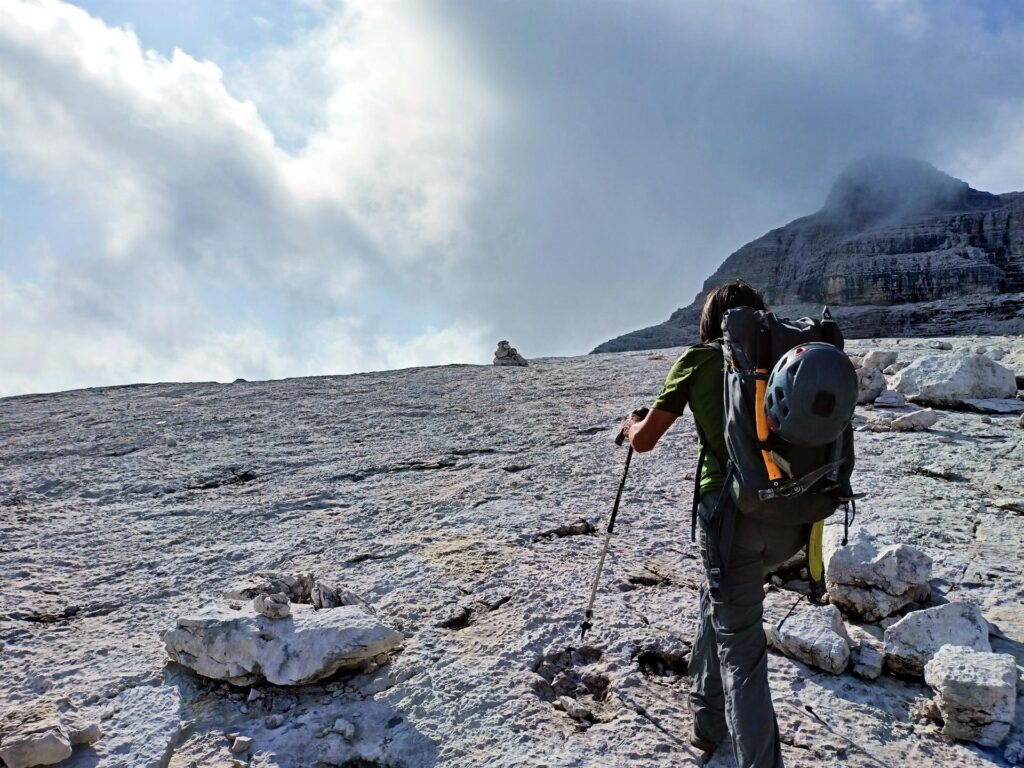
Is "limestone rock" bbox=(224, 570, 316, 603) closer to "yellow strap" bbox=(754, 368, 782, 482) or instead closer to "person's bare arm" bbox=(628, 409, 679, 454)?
"person's bare arm" bbox=(628, 409, 679, 454)

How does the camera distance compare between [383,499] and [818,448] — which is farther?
[383,499]

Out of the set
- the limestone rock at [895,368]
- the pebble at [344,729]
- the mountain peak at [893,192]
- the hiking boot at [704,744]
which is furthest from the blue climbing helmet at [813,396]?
the mountain peak at [893,192]

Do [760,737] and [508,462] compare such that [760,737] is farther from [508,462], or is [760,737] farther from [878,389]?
[878,389]

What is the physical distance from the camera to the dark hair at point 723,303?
3.76 metres

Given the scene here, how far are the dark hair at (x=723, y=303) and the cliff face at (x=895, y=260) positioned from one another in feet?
179

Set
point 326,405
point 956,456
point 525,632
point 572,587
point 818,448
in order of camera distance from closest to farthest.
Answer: point 818,448
point 525,632
point 572,587
point 956,456
point 326,405

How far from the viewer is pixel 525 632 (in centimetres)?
470

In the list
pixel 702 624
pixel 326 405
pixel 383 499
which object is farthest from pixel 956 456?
pixel 326 405

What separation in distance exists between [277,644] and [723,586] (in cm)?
256

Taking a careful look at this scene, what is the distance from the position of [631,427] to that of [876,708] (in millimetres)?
2027

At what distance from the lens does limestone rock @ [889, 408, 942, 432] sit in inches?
345

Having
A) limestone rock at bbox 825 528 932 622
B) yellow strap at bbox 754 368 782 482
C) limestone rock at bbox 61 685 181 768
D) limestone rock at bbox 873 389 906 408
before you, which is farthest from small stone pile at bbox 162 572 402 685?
limestone rock at bbox 873 389 906 408

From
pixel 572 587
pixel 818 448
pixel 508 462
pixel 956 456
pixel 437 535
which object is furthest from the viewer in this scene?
pixel 508 462

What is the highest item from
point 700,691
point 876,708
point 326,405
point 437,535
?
point 326,405
